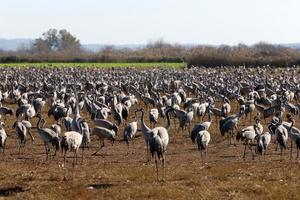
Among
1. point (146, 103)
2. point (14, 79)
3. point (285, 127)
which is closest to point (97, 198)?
point (285, 127)

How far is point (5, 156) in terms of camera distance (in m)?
21.7

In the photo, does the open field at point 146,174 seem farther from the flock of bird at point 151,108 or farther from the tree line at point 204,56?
the tree line at point 204,56

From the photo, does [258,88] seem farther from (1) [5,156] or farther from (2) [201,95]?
(1) [5,156]

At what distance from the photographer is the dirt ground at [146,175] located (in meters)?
15.4

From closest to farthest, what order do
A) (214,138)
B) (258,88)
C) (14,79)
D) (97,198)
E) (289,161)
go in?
(97,198), (289,161), (214,138), (258,88), (14,79)

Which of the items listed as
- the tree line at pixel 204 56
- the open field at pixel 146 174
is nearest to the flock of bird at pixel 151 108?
the open field at pixel 146 174

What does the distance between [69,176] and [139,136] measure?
8.38 metres

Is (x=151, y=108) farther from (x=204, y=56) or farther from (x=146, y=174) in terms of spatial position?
(x=204, y=56)

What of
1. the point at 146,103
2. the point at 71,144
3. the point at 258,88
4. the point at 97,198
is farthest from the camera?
the point at 258,88

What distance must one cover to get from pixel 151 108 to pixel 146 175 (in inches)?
779

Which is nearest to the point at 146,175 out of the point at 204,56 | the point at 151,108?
the point at 151,108

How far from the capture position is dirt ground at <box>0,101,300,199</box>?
50.5ft

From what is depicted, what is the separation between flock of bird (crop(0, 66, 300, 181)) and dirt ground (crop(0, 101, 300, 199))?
51 centimetres

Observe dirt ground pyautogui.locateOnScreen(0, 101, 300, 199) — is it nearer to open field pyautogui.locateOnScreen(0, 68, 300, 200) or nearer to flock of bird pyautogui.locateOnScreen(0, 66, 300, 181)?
open field pyautogui.locateOnScreen(0, 68, 300, 200)
